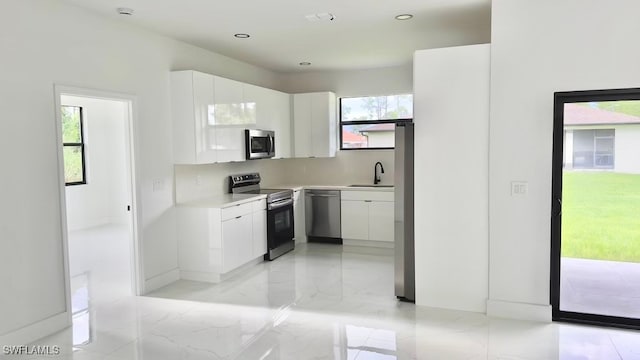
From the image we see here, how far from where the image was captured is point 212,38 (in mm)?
4926

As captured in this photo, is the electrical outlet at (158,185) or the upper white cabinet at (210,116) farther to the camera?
the upper white cabinet at (210,116)

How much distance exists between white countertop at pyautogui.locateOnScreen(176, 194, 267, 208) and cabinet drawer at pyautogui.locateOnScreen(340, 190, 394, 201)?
1.44 meters

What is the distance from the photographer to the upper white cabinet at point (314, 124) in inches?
274

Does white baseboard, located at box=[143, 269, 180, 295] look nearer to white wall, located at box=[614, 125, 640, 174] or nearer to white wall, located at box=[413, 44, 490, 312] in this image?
white wall, located at box=[413, 44, 490, 312]

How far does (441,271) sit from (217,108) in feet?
10.3

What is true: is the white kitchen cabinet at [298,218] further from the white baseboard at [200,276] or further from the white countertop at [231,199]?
the white baseboard at [200,276]

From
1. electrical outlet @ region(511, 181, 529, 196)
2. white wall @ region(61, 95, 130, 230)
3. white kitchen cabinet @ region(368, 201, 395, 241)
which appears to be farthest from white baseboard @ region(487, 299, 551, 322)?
white wall @ region(61, 95, 130, 230)

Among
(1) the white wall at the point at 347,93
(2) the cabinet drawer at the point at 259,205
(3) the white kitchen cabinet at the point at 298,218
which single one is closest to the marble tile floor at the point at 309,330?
(2) the cabinet drawer at the point at 259,205

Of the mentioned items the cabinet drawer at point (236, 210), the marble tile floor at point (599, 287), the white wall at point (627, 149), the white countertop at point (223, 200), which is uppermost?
the white wall at point (627, 149)

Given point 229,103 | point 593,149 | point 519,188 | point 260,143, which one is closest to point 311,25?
point 229,103

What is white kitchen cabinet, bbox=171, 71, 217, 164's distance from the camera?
4797mm

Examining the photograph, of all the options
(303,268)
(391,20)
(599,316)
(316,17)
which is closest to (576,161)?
(599,316)

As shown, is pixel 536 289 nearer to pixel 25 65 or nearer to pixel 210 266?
pixel 210 266

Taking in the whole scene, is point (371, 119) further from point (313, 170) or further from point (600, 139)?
point (600, 139)
